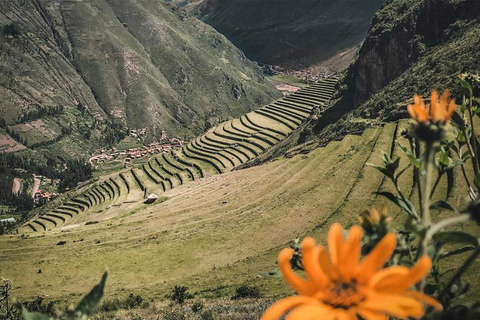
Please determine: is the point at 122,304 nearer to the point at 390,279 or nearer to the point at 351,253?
the point at 351,253

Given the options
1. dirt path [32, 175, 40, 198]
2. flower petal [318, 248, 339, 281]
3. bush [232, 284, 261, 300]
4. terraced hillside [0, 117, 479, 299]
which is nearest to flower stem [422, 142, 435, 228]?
flower petal [318, 248, 339, 281]

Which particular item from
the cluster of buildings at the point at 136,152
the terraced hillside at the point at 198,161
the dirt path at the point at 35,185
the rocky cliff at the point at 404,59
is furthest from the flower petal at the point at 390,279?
the dirt path at the point at 35,185

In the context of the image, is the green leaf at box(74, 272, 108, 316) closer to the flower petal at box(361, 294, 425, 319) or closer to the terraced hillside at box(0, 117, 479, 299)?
the flower petal at box(361, 294, 425, 319)

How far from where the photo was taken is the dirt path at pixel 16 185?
157 meters

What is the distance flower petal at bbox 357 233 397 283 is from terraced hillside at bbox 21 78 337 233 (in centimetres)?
6953

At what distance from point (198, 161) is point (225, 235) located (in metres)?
51.9

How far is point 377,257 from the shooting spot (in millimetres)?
1132

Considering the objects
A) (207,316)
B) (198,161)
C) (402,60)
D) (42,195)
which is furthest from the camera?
(42,195)

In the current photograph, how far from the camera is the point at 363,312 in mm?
1024

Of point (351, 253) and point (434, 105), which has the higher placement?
point (434, 105)

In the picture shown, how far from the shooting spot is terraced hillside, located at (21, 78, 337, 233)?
249 ft

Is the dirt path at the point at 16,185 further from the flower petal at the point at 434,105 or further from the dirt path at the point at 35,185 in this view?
the flower petal at the point at 434,105

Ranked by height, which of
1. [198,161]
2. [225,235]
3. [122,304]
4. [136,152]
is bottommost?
[122,304]

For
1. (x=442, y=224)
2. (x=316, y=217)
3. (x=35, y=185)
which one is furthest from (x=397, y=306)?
(x=35, y=185)
